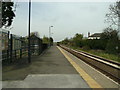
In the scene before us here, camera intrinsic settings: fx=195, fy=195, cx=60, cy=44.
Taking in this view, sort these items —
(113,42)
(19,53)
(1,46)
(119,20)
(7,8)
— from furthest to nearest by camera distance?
1. (119,20)
2. (113,42)
3. (7,8)
4. (19,53)
5. (1,46)

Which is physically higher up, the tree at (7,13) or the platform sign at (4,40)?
the tree at (7,13)

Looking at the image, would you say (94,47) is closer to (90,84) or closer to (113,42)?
(113,42)

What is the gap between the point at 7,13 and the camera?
21.1 meters

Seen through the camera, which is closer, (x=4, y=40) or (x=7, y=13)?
(x=4, y=40)

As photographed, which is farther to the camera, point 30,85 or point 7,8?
point 7,8

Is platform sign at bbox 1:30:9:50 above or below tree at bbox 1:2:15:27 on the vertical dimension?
below

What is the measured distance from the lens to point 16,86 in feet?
20.7

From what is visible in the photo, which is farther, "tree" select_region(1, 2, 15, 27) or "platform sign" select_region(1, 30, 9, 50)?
"tree" select_region(1, 2, 15, 27)

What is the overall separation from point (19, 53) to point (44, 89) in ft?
42.5

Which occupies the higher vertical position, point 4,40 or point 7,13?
point 7,13

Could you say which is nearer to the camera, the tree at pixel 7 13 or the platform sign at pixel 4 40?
the platform sign at pixel 4 40

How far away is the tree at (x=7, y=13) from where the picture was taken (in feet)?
65.5

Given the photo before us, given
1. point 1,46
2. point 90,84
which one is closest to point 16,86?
point 90,84

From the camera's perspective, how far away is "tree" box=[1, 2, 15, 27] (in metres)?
20.0
